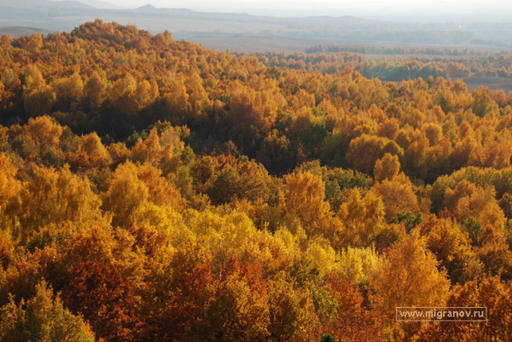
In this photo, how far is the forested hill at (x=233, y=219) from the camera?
2511 cm

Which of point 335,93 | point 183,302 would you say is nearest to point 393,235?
point 183,302

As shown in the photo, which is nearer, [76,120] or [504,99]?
[76,120]

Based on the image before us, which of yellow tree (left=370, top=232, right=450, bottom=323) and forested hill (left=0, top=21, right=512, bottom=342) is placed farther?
yellow tree (left=370, top=232, right=450, bottom=323)

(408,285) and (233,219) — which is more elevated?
(408,285)

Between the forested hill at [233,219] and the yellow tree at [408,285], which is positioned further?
the yellow tree at [408,285]

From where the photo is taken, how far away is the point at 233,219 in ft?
155

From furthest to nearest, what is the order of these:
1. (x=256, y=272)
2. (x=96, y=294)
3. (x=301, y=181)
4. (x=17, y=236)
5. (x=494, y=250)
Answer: (x=301, y=181) < (x=494, y=250) < (x=17, y=236) < (x=256, y=272) < (x=96, y=294)

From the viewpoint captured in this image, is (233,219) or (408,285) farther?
(233,219)

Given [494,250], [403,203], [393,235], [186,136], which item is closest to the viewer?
[494,250]

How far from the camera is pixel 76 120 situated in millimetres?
113688

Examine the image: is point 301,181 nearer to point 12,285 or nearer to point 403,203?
point 403,203

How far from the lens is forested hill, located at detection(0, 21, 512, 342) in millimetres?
25109

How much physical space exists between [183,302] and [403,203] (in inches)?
2062

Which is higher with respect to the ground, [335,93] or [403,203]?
[335,93]
